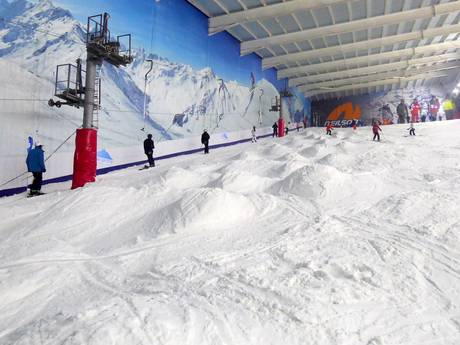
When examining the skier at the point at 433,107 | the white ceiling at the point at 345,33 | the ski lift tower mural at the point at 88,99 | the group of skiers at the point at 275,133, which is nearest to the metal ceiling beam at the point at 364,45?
the white ceiling at the point at 345,33

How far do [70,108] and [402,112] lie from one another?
37083 mm

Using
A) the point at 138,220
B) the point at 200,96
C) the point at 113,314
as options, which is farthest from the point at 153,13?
the point at 113,314

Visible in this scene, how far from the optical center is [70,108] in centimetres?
1046

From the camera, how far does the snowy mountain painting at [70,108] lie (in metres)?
8.64

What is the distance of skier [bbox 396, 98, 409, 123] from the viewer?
35.2 meters

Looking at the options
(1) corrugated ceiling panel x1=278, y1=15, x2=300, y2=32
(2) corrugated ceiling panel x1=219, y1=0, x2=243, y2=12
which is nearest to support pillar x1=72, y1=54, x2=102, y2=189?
(2) corrugated ceiling panel x1=219, y1=0, x2=243, y2=12

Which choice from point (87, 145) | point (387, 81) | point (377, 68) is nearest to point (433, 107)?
point (387, 81)

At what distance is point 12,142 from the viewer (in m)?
8.76

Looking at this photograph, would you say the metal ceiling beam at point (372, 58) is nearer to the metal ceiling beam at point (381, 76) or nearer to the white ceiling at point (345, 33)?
the white ceiling at point (345, 33)

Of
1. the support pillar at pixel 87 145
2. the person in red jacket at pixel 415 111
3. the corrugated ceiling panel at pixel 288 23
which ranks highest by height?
the corrugated ceiling panel at pixel 288 23

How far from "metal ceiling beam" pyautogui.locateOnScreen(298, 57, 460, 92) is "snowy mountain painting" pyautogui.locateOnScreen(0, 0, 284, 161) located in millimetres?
20371

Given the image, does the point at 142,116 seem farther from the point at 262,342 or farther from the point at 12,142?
the point at 262,342

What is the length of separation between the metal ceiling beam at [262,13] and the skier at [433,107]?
82.1 feet

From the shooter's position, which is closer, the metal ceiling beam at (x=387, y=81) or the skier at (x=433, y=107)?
the metal ceiling beam at (x=387, y=81)
